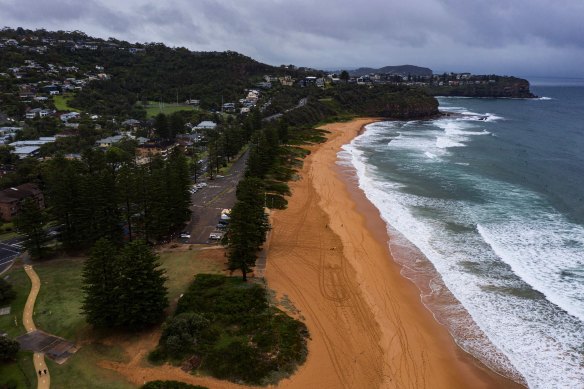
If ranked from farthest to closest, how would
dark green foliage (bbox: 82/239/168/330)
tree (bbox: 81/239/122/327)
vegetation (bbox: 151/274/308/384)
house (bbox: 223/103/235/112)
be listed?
house (bbox: 223/103/235/112), dark green foliage (bbox: 82/239/168/330), tree (bbox: 81/239/122/327), vegetation (bbox: 151/274/308/384)

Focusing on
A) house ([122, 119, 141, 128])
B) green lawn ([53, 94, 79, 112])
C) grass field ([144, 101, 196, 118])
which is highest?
green lawn ([53, 94, 79, 112])

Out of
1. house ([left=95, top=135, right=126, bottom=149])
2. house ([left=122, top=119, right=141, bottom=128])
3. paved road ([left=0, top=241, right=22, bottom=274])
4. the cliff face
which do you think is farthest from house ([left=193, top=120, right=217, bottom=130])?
the cliff face

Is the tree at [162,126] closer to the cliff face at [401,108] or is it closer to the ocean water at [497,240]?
the ocean water at [497,240]

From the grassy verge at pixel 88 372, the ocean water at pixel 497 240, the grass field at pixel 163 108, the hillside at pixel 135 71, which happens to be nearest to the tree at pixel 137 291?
the grassy verge at pixel 88 372

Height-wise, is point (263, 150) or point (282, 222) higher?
point (263, 150)

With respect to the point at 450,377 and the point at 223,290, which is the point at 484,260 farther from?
the point at 223,290

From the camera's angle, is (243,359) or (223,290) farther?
(223,290)

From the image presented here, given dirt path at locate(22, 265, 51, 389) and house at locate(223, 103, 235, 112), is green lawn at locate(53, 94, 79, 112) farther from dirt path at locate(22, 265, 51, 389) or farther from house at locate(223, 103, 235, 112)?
dirt path at locate(22, 265, 51, 389)

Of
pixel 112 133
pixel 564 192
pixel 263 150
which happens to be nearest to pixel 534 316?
pixel 564 192
